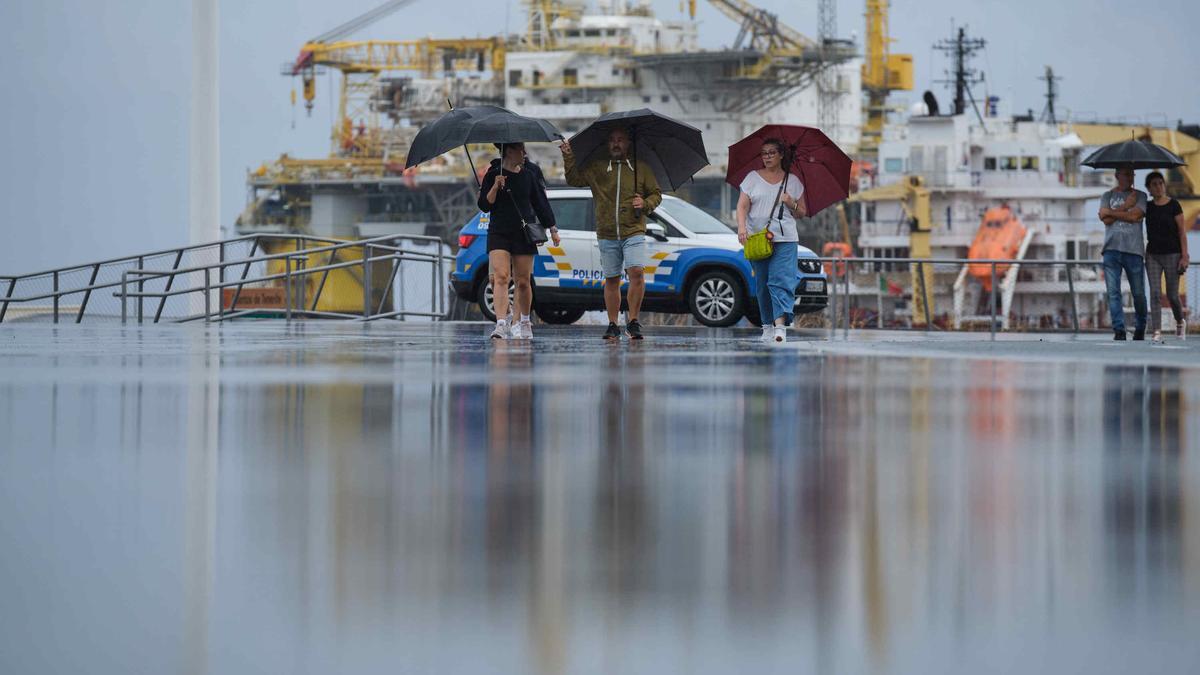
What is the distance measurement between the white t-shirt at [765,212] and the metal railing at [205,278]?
10.6 metres

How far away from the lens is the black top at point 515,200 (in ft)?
50.9

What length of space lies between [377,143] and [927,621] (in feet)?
341

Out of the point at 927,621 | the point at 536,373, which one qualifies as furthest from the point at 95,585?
the point at 536,373

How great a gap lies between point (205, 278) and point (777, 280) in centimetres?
1392

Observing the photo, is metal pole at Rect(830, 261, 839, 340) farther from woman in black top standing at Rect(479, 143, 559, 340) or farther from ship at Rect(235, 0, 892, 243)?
ship at Rect(235, 0, 892, 243)

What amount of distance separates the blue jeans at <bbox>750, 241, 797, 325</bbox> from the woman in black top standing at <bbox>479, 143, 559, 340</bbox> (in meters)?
1.72

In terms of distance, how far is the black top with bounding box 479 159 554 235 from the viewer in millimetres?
15523

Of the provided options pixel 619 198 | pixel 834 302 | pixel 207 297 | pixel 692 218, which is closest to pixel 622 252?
pixel 619 198

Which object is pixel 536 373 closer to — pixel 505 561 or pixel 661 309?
pixel 505 561

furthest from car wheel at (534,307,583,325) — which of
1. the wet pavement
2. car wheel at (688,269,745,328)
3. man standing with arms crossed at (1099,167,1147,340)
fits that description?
the wet pavement

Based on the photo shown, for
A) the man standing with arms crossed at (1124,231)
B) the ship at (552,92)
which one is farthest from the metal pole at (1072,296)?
the ship at (552,92)

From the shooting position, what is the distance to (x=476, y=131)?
1617 cm

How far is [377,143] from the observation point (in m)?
106

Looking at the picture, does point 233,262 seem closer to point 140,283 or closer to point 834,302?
point 140,283
